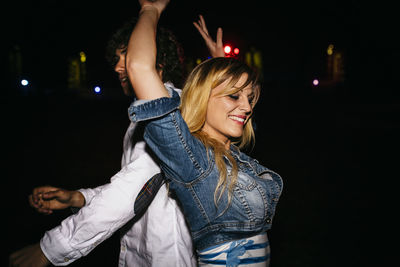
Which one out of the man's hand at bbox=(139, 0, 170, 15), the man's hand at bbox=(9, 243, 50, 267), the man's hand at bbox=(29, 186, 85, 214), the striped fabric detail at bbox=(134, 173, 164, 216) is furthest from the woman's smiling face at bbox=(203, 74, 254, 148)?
the man's hand at bbox=(9, 243, 50, 267)

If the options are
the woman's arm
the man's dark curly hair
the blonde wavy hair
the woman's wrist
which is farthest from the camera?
the man's dark curly hair

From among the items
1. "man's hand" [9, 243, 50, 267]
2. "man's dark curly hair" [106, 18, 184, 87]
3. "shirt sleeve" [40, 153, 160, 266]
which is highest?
"man's dark curly hair" [106, 18, 184, 87]

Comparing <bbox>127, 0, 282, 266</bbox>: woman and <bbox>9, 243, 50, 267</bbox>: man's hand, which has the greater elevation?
<bbox>127, 0, 282, 266</bbox>: woman

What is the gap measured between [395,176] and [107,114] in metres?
14.6

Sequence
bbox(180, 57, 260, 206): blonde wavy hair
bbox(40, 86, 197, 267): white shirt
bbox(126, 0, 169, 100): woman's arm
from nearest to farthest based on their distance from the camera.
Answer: bbox(126, 0, 169, 100): woman's arm
bbox(40, 86, 197, 267): white shirt
bbox(180, 57, 260, 206): blonde wavy hair

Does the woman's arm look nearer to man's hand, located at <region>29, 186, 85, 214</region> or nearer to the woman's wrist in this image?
the woman's wrist

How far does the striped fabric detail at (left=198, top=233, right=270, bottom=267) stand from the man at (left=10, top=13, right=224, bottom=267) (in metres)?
0.24

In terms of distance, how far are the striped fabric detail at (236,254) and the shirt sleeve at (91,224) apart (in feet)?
1.34

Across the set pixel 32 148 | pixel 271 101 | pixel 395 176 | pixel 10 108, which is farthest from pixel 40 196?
pixel 271 101

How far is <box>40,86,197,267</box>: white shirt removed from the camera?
133 centimetres

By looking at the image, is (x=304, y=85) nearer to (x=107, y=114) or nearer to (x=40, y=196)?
A: (x=107, y=114)

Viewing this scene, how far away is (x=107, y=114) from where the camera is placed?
17562mm

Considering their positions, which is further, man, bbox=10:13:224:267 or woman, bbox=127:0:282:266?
man, bbox=10:13:224:267

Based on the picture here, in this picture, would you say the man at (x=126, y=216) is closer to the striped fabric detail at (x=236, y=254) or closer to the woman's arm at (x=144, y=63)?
the striped fabric detail at (x=236, y=254)
